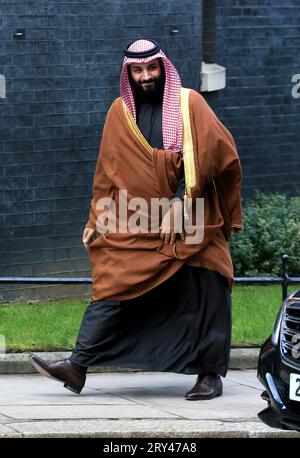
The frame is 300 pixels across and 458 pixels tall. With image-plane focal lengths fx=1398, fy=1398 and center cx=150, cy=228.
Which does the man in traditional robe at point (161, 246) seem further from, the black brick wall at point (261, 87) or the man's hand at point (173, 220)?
the black brick wall at point (261, 87)

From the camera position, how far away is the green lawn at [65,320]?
34.8 ft

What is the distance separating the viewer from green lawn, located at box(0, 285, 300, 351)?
10594mm

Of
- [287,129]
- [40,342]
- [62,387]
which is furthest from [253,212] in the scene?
[62,387]

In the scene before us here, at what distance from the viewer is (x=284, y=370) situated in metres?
7.59

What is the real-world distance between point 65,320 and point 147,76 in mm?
3374

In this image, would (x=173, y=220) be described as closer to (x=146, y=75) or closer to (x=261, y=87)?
(x=146, y=75)

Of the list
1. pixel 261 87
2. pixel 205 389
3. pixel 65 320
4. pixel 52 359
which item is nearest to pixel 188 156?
pixel 205 389

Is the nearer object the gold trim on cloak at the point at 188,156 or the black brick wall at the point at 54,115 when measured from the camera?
the gold trim on cloak at the point at 188,156

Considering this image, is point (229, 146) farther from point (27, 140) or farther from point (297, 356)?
point (27, 140)

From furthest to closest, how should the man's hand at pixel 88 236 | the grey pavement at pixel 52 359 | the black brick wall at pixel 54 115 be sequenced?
1. the black brick wall at pixel 54 115
2. the grey pavement at pixel 52 359
3. the man's hand at pixel 88 236

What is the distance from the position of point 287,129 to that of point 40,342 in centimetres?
618

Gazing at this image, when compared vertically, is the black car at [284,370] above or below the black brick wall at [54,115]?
below

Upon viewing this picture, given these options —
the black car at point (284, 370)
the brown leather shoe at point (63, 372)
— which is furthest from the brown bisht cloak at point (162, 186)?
the black car at point (284, 370)

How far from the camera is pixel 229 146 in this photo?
8.81 meters
